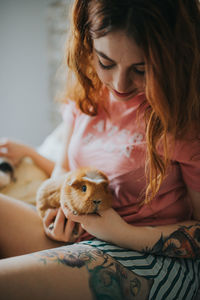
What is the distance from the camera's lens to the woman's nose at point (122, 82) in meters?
0.66

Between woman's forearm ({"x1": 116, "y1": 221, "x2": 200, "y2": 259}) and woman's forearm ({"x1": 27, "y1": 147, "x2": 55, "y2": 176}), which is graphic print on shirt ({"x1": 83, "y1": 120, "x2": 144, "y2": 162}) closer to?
woman's forearm ({"x1": 116, "y1": 221, "x2": 200, "y2": 259})

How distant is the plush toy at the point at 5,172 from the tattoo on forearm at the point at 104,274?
562 mm

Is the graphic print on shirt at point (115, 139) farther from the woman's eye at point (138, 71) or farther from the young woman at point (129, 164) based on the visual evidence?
the woman's eye at point (138, 71)

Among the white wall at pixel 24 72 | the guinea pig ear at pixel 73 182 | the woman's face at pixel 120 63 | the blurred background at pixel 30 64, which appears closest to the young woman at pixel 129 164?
the woman's face at pixel 120 63

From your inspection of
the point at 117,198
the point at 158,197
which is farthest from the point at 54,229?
the point at 158,197

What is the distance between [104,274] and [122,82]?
53 centimetres

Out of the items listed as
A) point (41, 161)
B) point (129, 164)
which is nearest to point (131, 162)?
point (129, 164)

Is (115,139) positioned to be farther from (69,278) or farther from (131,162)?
(69,278)

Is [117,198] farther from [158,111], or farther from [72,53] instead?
[72,53]

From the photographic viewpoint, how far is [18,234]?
91 cm

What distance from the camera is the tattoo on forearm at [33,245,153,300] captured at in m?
0.69

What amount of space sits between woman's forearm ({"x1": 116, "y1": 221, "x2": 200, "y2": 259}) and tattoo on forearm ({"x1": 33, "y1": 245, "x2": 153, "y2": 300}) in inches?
3.4

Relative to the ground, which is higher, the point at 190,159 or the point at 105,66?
the point at 105,66

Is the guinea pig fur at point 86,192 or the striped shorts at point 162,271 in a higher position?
the guinea pig fur at point 86,192
